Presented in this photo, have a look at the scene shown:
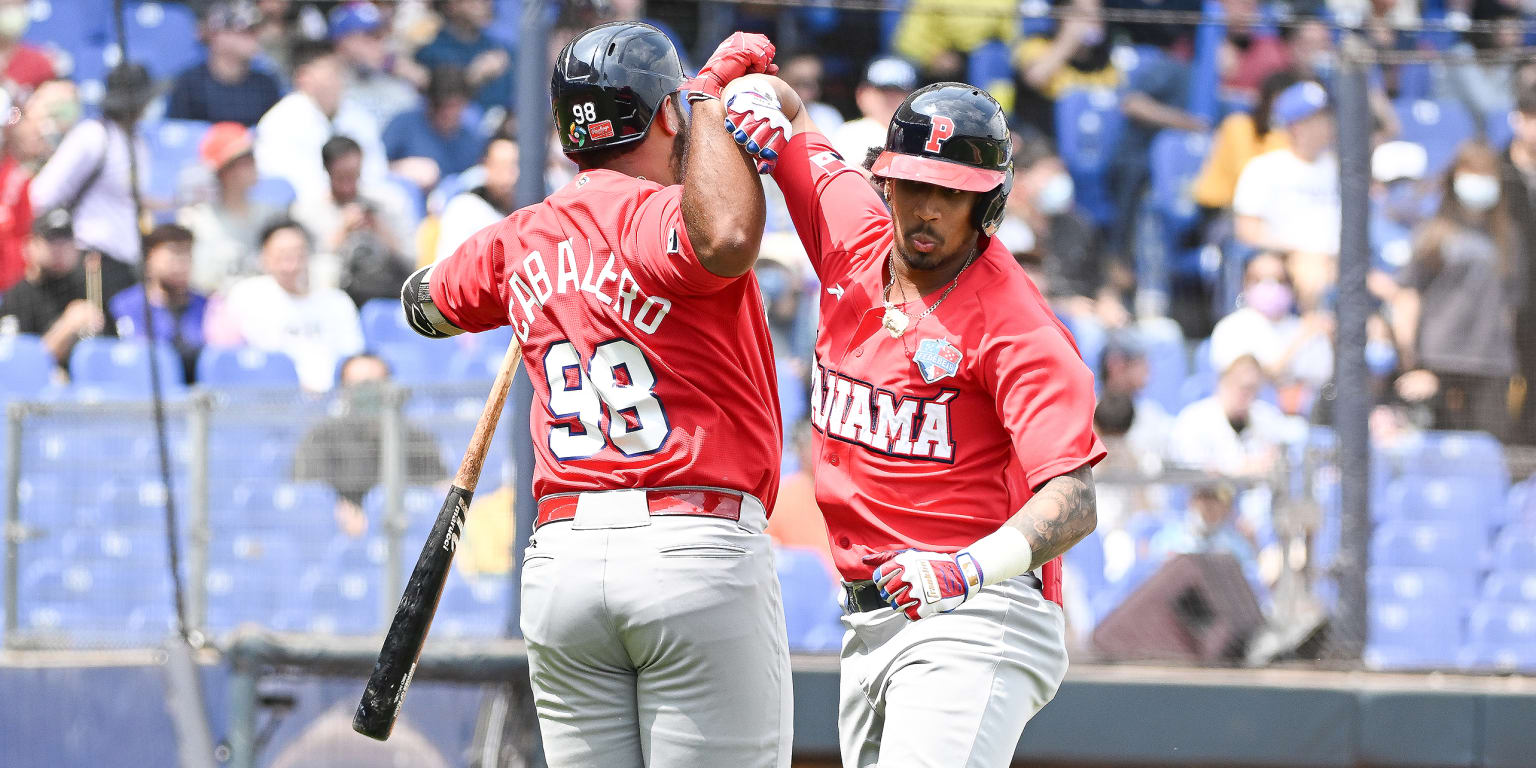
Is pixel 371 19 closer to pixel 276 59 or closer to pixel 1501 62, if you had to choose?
pixel 276 59

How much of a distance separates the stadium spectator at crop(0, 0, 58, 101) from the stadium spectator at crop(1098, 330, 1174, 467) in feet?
17.1

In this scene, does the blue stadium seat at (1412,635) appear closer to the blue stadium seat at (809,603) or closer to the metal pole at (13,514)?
the blue stadium seat at (809,603)

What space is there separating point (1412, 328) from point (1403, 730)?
6.68 ft

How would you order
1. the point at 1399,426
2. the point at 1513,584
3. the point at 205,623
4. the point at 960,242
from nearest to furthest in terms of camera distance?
1. the point at 960,242
2. the point at 205,623
3. the point at 1513,584
4. the point at 1399,426

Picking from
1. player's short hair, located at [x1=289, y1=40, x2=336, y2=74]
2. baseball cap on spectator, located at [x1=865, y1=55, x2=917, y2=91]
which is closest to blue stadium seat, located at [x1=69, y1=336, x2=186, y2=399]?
player's short hair, located at [x1=289, y1=40, x2=336, y2=74]

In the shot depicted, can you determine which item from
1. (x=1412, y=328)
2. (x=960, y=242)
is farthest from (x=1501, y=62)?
(x=960, y=242)

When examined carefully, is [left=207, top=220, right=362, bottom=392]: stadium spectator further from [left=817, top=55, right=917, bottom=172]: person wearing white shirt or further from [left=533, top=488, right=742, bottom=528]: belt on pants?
[left=533, top=488, right=742, bottom=528]: belt on pants

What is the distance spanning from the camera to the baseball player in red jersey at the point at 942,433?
2.96m

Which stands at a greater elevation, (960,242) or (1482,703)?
(960,242)

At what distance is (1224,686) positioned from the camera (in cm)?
532

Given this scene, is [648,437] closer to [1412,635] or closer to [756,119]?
[756,119]

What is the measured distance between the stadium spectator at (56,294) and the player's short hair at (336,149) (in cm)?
127

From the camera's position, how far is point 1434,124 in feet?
27.8

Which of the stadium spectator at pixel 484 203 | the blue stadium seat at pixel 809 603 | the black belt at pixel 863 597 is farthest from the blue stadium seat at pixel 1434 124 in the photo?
the black belt at pixel 863 597
